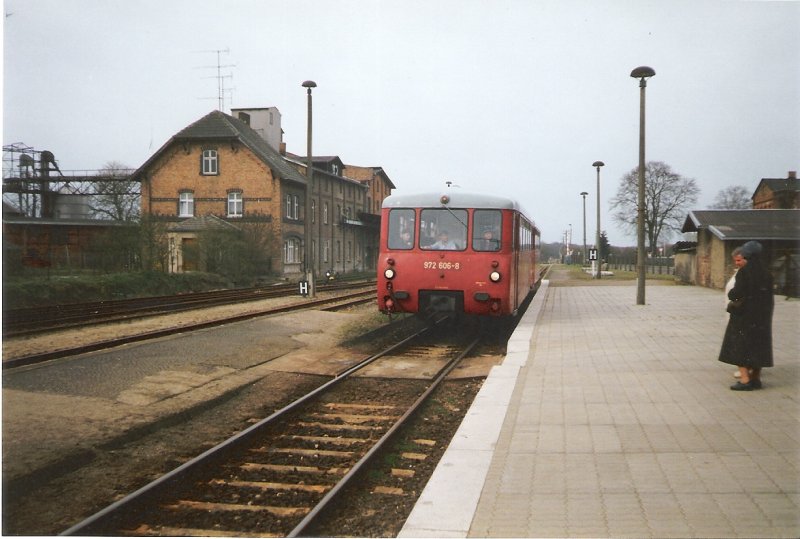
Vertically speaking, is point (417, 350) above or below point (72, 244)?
below

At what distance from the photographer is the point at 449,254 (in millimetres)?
11891

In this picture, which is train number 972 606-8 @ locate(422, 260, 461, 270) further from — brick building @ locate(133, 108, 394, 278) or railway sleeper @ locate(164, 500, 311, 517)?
brick building @ locate(133, 108, 394, 278)

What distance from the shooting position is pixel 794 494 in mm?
3910

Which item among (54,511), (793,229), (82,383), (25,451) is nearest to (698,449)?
(54,511)

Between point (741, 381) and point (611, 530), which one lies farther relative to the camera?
point (741, 381)

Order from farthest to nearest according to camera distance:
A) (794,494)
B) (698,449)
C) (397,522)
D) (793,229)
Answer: (793,229)
(698,449)
(397,522)
(794,494)

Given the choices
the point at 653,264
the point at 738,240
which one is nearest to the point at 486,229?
the point at 738,240

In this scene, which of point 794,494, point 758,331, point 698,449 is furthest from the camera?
point 758,331

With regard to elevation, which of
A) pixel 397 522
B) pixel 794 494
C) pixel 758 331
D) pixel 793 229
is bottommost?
pixel 397 522

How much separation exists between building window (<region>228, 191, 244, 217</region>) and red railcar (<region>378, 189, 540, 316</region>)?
2994 centimetres

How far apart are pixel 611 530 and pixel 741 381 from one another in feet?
12.9

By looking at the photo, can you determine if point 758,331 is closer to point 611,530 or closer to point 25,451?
point 611,530

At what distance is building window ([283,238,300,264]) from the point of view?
41031 mm

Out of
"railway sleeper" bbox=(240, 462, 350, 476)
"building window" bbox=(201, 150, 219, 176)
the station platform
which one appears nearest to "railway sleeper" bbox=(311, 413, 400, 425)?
the station platform
